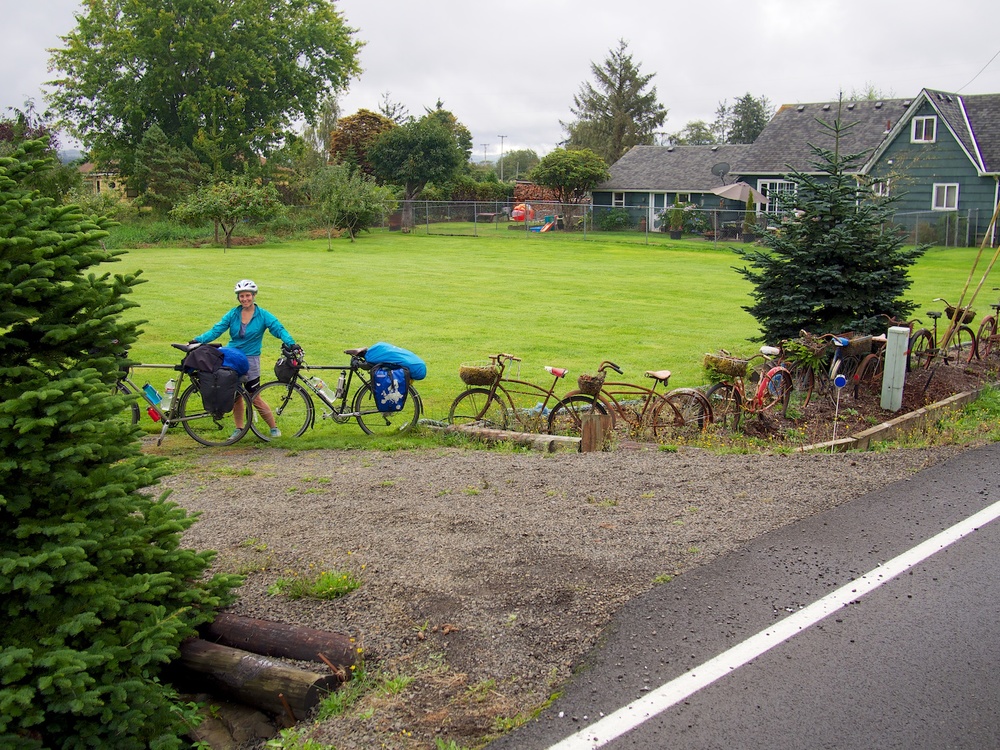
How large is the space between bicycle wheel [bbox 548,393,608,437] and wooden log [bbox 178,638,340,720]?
6.33 m

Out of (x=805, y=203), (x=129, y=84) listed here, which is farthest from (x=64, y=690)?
(x=129, y=84)

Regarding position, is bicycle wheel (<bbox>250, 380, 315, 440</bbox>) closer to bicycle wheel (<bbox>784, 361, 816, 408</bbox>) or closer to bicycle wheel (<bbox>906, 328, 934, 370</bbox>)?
bicycle wheel (<bbox>784, 361, 816, 408</bbox>)

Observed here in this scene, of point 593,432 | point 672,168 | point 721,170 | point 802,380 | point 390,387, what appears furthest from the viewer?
point 672,168

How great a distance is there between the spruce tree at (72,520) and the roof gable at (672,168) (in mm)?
48996

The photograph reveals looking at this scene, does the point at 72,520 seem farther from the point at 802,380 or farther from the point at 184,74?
the point at 184,74

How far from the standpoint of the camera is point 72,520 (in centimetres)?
432

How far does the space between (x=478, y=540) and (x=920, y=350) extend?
9930 millimetres

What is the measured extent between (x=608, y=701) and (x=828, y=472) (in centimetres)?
450

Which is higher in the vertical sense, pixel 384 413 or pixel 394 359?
pixel 394 359

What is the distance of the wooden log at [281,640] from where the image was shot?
15.6ft

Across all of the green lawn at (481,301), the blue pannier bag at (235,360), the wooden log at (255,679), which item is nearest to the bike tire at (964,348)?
the green lawn at (481,301)

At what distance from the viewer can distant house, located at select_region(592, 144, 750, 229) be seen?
51406 millimetres

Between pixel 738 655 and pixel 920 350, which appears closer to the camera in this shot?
pixel 738 655

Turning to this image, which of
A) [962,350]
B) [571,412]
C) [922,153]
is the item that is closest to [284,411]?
[571,412]
